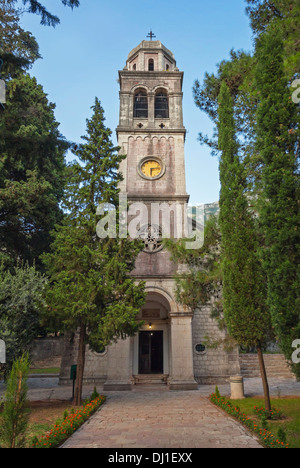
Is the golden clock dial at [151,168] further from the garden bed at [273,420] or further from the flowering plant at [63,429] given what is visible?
the flowering plant at [63,429]

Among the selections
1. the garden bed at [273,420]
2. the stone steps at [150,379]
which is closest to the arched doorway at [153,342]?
the stone steps at [150,379]

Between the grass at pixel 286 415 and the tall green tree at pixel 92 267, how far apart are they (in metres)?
4.63

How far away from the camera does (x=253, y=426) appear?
7.37 meters

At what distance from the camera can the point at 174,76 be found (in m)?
22.7

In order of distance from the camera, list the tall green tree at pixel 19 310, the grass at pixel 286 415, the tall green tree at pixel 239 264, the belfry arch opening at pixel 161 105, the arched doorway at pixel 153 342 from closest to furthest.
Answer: the grass at pixel 286 415
the tall green tree at pixel 239 264
the tall green tree at pixel 19 310
the arched doorway at pixel 153 342
the belfry arch opening at pixel 161 105

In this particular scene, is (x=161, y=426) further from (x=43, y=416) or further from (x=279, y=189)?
(x=279, y=189)

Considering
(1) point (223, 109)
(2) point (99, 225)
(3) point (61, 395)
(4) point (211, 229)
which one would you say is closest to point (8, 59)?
(2) point (99, 225)

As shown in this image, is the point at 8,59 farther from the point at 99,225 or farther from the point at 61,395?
the point at 61,395

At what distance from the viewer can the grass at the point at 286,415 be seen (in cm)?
681

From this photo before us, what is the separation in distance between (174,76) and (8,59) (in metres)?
16.5

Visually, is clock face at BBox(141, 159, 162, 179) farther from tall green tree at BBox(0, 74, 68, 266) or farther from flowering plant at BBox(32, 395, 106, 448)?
flowering plant at BBox(32, 395, 106, 448)

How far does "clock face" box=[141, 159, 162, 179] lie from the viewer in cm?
2034

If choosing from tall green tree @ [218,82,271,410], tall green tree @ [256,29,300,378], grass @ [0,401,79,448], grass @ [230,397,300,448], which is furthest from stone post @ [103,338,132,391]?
tall green tree @ [256,29,300,378]

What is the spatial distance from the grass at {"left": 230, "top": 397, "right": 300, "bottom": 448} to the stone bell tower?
4915 mm
